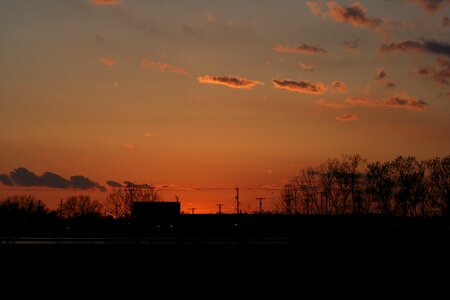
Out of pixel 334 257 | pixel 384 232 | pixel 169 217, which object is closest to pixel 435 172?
pixel 169 217

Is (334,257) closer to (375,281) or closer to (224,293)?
(375,281)

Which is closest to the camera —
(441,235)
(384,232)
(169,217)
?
(441,235)

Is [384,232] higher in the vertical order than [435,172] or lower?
lower

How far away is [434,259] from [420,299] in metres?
11.5

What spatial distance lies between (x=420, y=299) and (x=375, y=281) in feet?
15.2

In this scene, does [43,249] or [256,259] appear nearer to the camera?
[256,259]

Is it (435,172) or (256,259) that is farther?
(435,172)

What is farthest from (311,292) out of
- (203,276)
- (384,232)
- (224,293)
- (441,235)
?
(384,232)

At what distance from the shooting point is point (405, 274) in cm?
2962

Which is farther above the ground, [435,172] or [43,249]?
[435,172]

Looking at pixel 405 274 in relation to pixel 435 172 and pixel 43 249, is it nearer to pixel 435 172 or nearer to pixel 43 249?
pixel 43 249

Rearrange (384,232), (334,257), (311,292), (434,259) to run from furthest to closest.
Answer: (384,232), (334,257), (434,259), (311,292)

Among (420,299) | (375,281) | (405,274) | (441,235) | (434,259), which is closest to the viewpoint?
(420,299)

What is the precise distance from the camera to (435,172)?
104875mm
